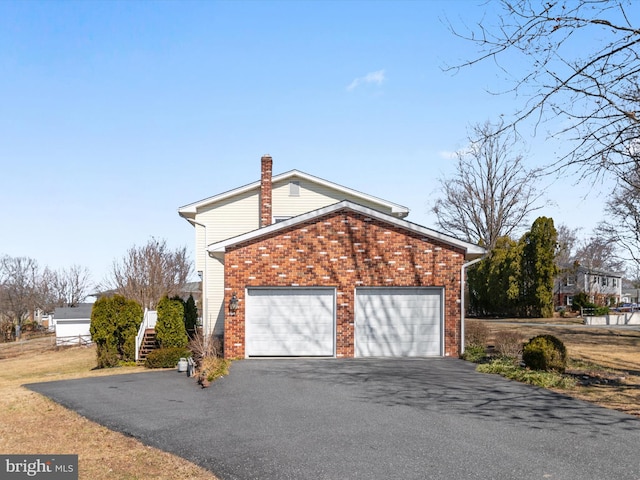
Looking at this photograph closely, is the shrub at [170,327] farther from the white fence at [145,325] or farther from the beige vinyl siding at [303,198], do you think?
the beige vinyl siding at [303,198]

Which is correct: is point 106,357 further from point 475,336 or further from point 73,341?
point 73,341

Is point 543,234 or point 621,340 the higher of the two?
point 543,234

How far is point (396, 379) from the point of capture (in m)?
14.8

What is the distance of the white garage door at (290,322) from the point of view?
62.5ft

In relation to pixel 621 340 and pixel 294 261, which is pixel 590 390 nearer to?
pixel 294 261

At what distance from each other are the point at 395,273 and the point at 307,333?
3518 millimetres

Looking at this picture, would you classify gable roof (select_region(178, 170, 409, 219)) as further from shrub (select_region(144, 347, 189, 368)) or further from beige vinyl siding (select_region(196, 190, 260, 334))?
shrub (select_region(144, 347, 189, 368))

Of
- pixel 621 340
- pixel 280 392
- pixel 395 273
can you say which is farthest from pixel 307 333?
pixel 621 340

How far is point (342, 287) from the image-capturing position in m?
19.3

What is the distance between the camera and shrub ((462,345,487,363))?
60.9 ft

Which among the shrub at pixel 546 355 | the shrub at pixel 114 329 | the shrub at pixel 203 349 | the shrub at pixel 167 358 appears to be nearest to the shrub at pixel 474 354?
the shrub at pixel 546 355

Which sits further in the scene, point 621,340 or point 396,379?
point 621,340

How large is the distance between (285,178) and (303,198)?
46.5 inches

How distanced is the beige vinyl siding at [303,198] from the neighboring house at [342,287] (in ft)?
20.3
